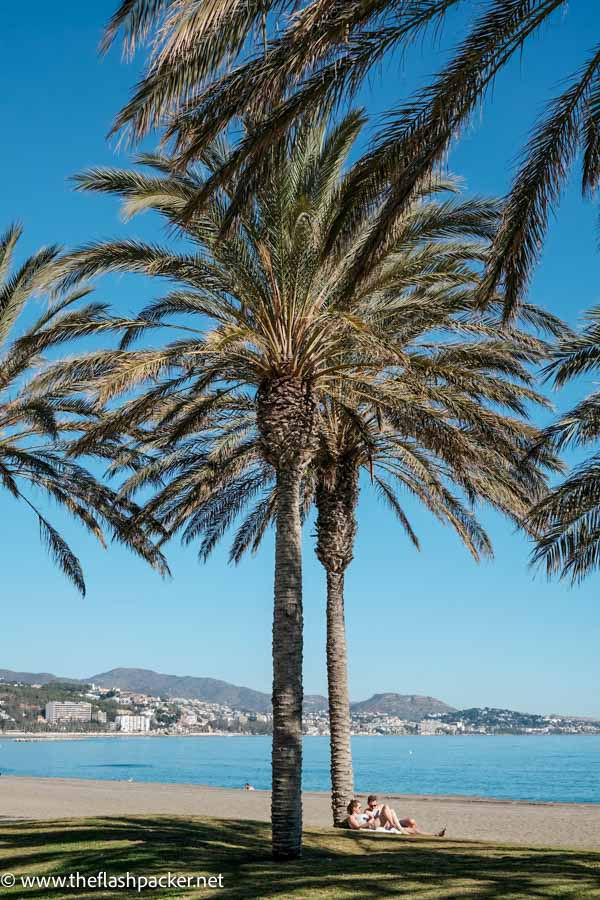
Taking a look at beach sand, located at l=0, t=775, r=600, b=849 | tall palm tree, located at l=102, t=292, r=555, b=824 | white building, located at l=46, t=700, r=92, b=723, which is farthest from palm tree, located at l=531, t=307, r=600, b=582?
white building, located at l=46, t=700, r=92, b=723

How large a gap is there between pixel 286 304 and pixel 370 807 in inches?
353

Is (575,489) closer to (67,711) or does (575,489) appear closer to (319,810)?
(319,810)

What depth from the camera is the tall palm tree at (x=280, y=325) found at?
12.0m

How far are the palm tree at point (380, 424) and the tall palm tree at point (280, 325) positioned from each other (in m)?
0.29

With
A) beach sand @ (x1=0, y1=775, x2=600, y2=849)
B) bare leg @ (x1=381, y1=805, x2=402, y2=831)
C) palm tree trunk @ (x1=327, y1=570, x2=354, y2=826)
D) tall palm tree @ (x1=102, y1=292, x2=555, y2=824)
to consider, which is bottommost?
beach sand @ (x1=0, y1=775, x2=600, y2=849)

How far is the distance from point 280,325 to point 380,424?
12.8ft

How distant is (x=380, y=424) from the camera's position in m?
16.1

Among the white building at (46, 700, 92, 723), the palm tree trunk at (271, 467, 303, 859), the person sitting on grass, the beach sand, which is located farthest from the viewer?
the white building at (46, 700, 92, 723)

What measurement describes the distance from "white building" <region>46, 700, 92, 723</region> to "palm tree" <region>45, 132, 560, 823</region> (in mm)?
173436

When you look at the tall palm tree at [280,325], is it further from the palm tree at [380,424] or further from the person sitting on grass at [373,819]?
the person sitting on grass at [373,819]

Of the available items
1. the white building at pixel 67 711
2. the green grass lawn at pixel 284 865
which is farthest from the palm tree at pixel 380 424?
the white building at pixel 67 711

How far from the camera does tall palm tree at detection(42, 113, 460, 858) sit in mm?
12023

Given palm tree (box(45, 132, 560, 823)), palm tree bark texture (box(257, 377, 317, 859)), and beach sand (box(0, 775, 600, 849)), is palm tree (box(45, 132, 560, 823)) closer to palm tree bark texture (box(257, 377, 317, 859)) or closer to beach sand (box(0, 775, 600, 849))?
palm tree bark texture (box(257, 377, 317, 859))

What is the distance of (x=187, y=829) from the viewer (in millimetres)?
13359
